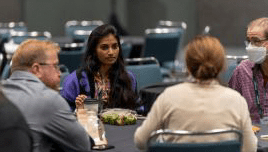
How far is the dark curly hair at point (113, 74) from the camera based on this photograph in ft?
15.2

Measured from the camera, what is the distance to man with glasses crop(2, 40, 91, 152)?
3096mm

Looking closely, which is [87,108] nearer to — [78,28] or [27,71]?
[27,71]

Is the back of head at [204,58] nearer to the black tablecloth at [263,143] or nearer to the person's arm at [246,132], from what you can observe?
the person's arm at [246,132]

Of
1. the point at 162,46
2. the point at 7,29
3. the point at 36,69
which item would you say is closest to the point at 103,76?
the point at 36,69

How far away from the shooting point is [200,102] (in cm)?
303

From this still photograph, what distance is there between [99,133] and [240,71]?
1.29 m

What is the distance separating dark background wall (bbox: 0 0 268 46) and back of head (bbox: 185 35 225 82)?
29.4 ft

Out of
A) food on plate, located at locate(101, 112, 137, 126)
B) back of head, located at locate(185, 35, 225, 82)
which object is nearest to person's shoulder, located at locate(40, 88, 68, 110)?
back of head, located at locate(185, 35, 225, 82)

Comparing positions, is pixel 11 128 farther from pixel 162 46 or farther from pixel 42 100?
pixel 162 46

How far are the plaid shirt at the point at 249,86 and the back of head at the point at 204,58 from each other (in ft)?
4.36

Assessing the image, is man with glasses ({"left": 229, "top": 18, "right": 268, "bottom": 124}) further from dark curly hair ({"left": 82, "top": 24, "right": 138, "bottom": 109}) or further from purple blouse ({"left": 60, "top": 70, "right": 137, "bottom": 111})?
purple blouse ({"left": 60, "top": 70, "right": 137, "bottom": 111})

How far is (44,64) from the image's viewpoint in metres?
3.27

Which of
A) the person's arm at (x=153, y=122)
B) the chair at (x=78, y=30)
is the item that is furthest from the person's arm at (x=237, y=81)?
the chair at (x=78, y=30)

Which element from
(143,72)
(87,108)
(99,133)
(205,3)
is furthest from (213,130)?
(205,3)
